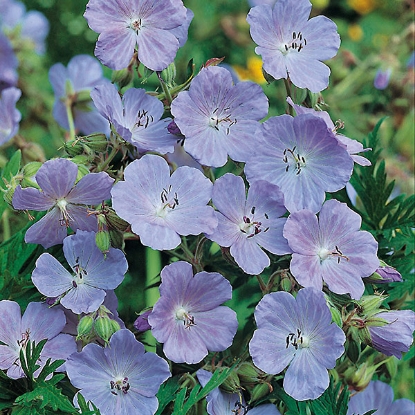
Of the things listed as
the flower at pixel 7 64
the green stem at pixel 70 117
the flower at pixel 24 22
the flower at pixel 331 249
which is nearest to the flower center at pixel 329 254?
the flower at pixel 331 249

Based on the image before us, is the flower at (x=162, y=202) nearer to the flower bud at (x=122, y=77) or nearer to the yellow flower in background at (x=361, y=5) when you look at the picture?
the flower bud at (x=122, y=77)

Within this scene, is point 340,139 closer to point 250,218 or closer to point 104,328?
point 250,218

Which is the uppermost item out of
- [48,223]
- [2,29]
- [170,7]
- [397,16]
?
[170,7]

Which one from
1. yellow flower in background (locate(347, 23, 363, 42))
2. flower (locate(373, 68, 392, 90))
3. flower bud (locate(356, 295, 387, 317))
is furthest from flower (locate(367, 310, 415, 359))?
yellow flower in background (locate(347, 23, 363, 42))

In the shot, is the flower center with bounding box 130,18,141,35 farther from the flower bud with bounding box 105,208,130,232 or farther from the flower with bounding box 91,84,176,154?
the flower bud with bounding box 105,208,130,232

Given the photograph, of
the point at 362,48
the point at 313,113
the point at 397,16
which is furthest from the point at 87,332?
the point at 397,16

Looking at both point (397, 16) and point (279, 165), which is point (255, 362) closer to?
point (279, 165)

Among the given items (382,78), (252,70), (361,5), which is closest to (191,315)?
(382,78)
